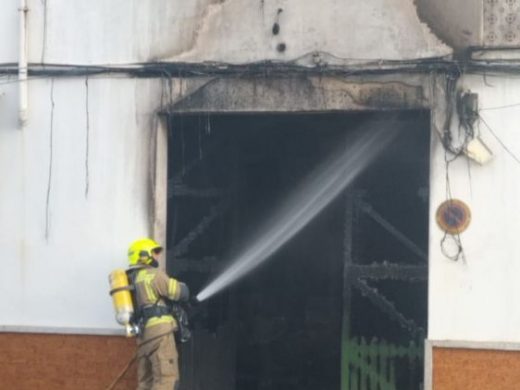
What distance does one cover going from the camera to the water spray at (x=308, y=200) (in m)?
12.5

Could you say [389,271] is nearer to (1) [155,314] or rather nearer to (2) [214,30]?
(1) [155,314]

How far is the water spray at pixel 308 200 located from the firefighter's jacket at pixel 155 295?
1672mm

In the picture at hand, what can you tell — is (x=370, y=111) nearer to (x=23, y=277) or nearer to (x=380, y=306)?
(x=380, y=306)

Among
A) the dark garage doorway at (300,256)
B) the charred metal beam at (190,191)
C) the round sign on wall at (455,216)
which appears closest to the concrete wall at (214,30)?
the dark garage doorway at (300,256)

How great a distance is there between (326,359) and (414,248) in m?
2.87

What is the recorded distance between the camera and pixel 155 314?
1045cm

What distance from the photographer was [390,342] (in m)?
12.5

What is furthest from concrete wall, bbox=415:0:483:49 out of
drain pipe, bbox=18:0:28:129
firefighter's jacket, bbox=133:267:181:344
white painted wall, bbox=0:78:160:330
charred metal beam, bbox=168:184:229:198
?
drain pipe, bbox=18:0:28:129

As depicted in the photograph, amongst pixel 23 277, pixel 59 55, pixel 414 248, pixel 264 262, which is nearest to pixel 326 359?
pixel 264 262

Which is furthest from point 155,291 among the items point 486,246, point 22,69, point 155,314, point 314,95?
point 486,246

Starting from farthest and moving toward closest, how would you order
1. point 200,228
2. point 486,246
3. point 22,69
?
point 200,228 < point 22,69 < point 486,246

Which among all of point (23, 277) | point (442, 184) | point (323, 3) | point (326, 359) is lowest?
point (326, 359)

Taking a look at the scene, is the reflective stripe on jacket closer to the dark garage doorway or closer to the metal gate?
the dark garage doorway

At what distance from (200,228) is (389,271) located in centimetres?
212
